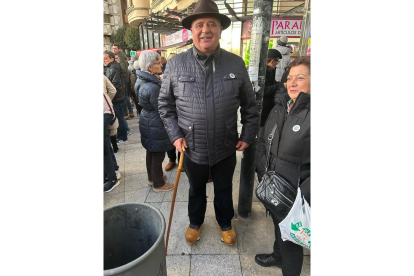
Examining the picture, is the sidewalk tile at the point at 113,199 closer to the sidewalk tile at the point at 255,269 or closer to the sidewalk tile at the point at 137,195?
the sidewalk tile at the point at 137,195

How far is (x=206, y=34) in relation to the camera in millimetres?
1852

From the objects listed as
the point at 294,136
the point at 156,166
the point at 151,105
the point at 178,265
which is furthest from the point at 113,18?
the point at 294,136

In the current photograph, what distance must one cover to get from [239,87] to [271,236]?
1.75 metres

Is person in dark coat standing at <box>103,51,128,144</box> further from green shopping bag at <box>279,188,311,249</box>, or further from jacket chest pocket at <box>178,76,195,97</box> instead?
green shopping bag at <box>279,188,311,249</box>

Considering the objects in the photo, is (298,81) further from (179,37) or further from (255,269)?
(179,37)

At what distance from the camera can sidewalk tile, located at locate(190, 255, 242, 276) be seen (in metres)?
2.09

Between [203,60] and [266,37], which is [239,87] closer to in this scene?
[203,60]

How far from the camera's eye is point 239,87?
200 cm

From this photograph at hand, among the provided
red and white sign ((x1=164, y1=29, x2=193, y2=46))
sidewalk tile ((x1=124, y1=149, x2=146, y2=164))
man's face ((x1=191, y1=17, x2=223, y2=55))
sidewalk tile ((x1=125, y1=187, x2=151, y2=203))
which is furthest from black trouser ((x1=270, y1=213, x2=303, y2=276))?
red and white sign ((x1=164, y1=29, x2=193, y2=46))

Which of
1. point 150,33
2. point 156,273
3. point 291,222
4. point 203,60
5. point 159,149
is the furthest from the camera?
point 150,33

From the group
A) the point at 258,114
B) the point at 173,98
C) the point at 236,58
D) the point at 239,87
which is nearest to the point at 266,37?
the point at 236,58

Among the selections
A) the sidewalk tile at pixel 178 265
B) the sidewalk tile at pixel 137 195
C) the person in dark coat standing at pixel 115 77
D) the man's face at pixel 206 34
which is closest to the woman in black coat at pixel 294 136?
the man's face at pixel 206 34

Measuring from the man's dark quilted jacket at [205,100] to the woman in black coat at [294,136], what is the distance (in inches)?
17.0

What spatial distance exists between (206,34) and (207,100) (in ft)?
1.83
